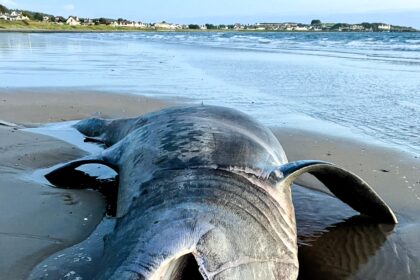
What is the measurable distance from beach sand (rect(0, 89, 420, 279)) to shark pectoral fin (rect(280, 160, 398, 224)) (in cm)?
14

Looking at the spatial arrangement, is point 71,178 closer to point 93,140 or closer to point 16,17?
point 93,140

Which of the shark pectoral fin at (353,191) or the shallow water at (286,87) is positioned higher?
the shark pectoral fin at (353,191)

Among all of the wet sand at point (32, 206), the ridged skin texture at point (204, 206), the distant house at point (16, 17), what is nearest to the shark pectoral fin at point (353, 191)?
the ridged skin texture at point (204, 206)

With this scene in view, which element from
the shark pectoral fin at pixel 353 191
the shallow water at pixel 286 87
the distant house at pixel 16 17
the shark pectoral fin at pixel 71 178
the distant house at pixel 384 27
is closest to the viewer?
the shark pectoral fin at pixel 353 191

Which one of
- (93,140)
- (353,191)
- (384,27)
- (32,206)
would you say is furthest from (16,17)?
(353,191)

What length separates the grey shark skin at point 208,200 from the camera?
6.93 ft

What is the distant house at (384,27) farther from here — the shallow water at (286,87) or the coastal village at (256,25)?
the shallow water at (286,87)

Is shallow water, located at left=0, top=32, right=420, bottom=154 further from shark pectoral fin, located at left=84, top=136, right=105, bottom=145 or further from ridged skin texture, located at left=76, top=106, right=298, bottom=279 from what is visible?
ridged skin texture, located at left=76, top=106, right=298, bottom=279

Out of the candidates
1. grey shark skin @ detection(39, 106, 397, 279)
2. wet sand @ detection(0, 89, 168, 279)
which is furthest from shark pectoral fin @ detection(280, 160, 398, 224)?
wet sand @ detection(0, 89, 168, 279)

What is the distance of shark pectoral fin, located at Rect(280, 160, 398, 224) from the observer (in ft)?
10.8

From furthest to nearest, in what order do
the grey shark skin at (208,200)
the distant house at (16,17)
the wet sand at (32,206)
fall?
the distant house at (16,17), the wet sand at (32,206), the grey shark skin at (208,200)

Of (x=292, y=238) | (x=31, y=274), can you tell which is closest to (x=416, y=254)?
(x=292, y=238)

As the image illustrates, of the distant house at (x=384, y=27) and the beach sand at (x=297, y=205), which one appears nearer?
the beach sand at (x=297, y=205)

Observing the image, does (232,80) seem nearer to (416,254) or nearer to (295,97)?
(295,97)
